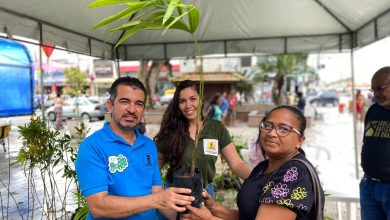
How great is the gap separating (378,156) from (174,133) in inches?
64.3

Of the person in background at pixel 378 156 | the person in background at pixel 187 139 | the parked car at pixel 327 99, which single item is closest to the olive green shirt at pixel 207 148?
the person in background at pixel 187 139

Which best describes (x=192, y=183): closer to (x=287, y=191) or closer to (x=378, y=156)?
(x=287, y=191)

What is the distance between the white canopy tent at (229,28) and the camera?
3014 millimetres

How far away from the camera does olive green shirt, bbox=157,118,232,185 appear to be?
2355 mm

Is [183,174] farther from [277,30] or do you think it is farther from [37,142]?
[277,30]

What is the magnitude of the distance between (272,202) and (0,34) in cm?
240

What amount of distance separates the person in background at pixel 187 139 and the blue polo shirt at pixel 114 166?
0.61m

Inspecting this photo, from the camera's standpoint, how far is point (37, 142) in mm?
2855

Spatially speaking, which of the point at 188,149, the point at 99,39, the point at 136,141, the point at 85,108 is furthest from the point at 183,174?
the point at 85,108

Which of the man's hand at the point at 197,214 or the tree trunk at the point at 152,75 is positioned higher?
the tree trunk at the point at 152,75

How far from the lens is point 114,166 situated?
59.9 inches

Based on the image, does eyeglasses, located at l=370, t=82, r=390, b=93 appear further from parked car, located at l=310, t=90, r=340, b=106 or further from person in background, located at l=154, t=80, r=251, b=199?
parked car, located at l=310, t=90, r=340, b=106

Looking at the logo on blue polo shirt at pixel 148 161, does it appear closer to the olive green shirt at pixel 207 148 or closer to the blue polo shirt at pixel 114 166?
the blue polo shirt at pixel 114 166

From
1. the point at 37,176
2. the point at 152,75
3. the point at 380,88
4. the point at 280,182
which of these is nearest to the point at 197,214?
the point at 280,182
